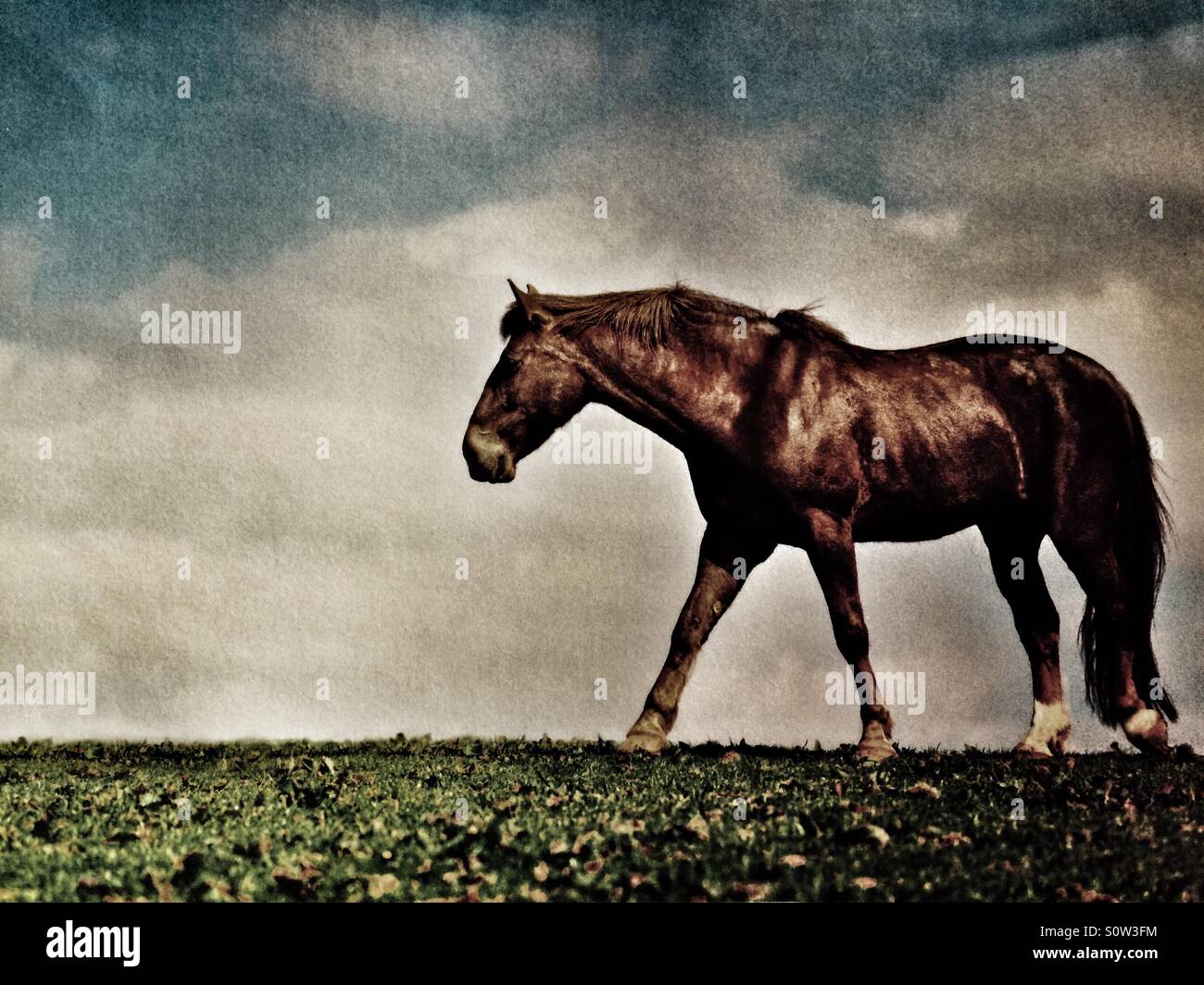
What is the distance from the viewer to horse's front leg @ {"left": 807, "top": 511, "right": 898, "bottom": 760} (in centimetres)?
1266

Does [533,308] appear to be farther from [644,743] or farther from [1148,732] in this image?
[1148,732]

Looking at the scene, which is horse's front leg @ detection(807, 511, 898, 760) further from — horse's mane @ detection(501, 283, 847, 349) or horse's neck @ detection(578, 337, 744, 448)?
horse's mane @ detection(501, 283, 847, 349)

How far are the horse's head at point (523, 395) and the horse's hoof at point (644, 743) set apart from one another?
271 cm

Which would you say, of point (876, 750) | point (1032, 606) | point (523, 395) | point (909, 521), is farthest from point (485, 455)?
point (1032, 606)

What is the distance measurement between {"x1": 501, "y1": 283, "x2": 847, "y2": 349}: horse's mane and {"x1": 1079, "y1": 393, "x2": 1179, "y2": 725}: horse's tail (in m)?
3.50

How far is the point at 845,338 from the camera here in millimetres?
13711

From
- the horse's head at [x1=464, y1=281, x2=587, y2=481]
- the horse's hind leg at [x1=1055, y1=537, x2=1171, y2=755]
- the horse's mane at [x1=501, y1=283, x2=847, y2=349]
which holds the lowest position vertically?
the horse's hind leg at [x1=1055, y1=537, x2=1171, y2=755]

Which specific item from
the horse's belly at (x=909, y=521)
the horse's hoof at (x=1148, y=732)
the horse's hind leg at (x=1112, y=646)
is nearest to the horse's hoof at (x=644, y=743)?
the horse's belly at (x=909, y=521)

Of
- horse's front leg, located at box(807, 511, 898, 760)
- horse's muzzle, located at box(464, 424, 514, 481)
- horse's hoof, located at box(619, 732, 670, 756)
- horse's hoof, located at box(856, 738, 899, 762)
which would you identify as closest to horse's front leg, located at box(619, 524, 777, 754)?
horse's hoof, located at box(619, 732, 670, 756)

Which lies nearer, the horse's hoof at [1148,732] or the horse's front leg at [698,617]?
the horse's front leg at [698,617]

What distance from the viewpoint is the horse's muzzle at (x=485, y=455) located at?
518 inches

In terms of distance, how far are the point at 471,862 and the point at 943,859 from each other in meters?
2.65

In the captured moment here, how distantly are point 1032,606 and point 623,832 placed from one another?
7.28 metres

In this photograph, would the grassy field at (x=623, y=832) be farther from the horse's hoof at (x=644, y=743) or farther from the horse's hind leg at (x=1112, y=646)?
the horse's hind leg at (x=1112, y=646)
